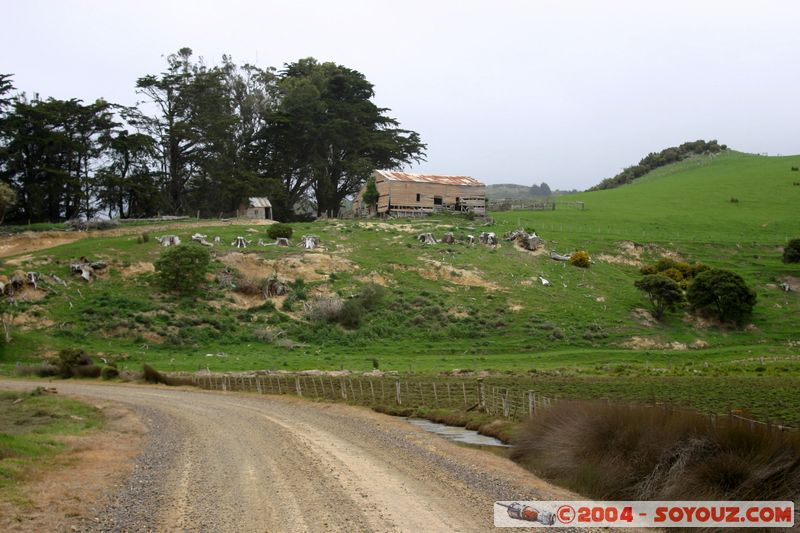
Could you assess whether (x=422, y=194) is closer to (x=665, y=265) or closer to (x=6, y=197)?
(x=665, y=265)

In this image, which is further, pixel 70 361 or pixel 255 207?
pixel 255 207

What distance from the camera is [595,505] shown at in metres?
14.2

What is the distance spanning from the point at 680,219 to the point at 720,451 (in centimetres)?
8702

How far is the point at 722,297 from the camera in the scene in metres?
58.7

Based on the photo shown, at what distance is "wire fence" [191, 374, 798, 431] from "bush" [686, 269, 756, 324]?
30752 millimetres

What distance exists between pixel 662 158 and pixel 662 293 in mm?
103657

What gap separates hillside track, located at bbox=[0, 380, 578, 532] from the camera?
40.6 feet

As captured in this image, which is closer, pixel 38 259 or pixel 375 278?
pixel 38 259

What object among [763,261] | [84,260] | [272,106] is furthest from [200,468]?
[272,106]

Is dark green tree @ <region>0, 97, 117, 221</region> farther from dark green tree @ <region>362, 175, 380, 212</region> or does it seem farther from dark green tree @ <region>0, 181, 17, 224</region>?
dark green tree @ <region>362, 175, 380, 212</region>

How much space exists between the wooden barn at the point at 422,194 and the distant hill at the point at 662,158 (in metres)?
70.0

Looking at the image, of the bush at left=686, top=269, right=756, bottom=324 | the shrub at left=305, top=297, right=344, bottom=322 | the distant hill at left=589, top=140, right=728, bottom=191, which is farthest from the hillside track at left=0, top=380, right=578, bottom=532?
the distant hill at left=589, top=140, right=728, bottom=191

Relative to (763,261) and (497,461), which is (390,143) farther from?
(497,461)
